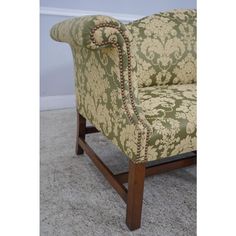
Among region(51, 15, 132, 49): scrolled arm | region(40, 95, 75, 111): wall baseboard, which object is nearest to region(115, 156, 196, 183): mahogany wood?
region(51, 15, 132, 49): scrolled arm

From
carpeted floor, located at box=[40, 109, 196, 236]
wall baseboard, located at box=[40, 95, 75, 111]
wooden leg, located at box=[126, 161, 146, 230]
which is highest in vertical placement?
wall baseboard, located at box=[40, 95, 75, 111]

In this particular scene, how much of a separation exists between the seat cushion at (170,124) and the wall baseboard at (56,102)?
5.42ft

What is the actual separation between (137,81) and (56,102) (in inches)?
72.6

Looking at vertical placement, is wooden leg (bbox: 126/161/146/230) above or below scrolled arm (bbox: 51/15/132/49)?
below

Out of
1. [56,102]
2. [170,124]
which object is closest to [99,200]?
[170,124]

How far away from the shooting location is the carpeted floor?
1062 mm

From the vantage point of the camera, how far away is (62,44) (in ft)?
8.29

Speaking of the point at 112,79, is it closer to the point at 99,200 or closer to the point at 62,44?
the point at 99,200

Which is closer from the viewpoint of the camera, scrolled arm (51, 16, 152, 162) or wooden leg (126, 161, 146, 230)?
scrolled arm (51, 16, 152, 162)

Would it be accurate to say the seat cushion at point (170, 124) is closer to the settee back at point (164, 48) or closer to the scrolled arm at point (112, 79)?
the scrolled arm at point (112, 79)

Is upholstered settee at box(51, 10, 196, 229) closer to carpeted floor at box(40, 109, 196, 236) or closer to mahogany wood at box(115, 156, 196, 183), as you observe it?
mahogany wood at box(115, 156, 196, 183)
